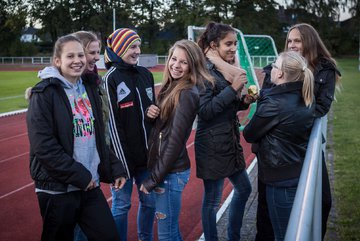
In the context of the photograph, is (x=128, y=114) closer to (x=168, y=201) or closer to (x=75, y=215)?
(x=168, y=201)

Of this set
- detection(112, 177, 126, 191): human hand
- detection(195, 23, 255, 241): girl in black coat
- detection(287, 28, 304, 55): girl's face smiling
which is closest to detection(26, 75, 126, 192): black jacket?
detection(112, 177, 126, 191): human hand

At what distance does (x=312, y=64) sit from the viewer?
11.4ft

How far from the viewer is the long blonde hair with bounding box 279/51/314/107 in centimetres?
286

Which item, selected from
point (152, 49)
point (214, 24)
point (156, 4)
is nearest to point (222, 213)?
point (214, 24)

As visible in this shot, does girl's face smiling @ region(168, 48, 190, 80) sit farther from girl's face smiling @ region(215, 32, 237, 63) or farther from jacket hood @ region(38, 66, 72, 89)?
jacket hood @ region(38, 66, 72, 89)

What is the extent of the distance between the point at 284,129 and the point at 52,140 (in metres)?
1.41

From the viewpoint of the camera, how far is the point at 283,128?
279 centimetres

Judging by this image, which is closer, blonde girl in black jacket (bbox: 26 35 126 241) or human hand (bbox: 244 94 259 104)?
blonde girl in black jacket (bbox: 26 35 126 241)

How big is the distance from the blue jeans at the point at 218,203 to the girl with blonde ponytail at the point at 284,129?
454 millimetres

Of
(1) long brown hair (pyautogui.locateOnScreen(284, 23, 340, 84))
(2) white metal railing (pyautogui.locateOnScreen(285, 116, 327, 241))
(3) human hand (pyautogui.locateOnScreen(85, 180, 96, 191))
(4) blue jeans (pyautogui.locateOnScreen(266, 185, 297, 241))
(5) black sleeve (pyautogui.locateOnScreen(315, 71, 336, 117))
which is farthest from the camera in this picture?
(1) long brown hair (pyautogui.locateOnScreen(284, 23, 340, 84))

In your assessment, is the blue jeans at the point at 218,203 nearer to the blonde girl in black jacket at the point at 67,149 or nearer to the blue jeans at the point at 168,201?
the blue jeans at the point at 168,201

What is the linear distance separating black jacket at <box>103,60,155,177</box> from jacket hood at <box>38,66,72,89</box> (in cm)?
45

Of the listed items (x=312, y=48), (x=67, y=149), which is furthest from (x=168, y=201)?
(x=312, y=48)

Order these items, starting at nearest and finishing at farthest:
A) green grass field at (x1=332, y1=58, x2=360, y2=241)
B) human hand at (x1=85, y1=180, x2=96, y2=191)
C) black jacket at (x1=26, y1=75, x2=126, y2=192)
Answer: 1. black jacket at (x1=26, y1=75, x2=126, y2=192)
2. human hand at (x1=85, y1=180, x2=96, y2=191)
3. green grass field at (x1=332, y1=58, x2=360, y2=241)
